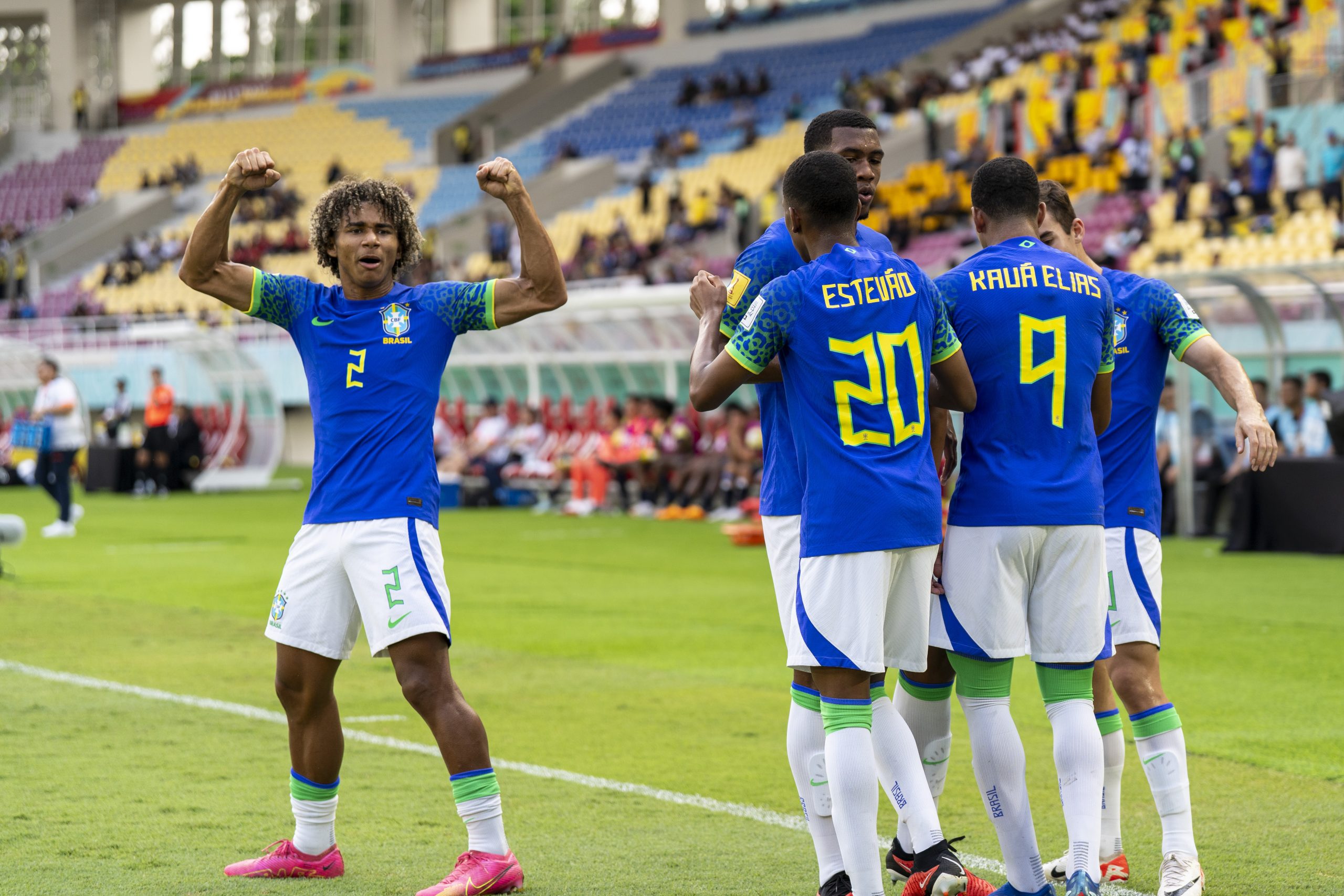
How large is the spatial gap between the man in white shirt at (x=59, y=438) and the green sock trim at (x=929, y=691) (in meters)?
16.2

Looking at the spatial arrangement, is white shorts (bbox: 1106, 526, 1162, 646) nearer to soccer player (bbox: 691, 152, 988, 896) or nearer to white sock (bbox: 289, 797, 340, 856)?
soccer player (bbox: 691, 152, 988, 896)

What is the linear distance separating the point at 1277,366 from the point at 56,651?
12.6 metres

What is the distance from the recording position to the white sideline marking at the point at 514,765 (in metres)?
5.77

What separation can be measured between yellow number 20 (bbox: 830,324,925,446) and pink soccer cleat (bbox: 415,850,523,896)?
1693mm

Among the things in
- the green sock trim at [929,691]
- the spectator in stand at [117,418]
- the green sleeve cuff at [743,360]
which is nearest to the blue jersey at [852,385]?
the green sleeve cuff at [743,360]

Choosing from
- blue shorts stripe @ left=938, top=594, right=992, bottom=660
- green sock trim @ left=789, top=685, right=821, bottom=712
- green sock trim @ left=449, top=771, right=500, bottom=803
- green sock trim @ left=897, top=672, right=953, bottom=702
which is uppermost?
blue shorts stripe @ left=938, top=594, right=992, bottom=660

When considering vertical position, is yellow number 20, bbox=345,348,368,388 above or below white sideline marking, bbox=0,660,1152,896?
above

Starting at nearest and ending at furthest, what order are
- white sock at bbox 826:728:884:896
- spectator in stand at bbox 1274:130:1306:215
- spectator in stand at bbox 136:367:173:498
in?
white sock at bbox 826:728:884:896, spectator in stand at bbox 1274:130:1306:215, spectator in stand at bbox 136:367:173:498

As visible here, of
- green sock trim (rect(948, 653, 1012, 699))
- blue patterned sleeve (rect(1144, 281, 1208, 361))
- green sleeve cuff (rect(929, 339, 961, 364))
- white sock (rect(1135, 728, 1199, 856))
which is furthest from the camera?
blue patterned sleeve (rect(1144, 281, 1208, 361))

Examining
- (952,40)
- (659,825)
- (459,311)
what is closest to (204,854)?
(659,825)

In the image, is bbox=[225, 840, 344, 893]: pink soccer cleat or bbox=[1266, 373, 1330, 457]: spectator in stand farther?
bbox=[1266, 373, 1330, 457]: spectator in stand

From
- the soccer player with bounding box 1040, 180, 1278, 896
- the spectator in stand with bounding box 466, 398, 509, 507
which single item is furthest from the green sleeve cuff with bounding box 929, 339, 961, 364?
the spectator in stand with bounding box 466, 398, 509, 507

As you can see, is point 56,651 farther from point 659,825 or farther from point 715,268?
point 715,268

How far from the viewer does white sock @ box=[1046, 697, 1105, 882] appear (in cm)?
447
